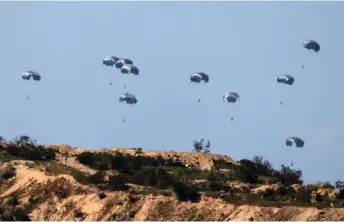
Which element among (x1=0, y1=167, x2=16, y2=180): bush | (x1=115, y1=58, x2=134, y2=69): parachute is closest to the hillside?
(x1=0, y1=167, x2=16, y2=180): bush

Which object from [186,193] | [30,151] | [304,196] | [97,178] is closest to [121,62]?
[30,151]

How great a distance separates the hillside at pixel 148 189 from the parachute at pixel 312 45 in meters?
21.3

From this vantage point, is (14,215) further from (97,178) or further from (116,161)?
(116,161)

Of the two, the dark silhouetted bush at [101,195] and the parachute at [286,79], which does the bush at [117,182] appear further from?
the parachute at [286,79]

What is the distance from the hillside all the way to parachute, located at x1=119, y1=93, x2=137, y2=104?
1619 centimetres

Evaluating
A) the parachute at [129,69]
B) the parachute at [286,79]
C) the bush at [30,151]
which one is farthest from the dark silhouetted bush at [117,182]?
the parachute at [286,79]

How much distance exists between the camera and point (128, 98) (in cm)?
15225

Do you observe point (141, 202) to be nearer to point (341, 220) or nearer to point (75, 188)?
point (75, 188)

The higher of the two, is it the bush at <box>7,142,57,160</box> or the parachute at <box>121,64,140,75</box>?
the parachute at <box>121,64,140,75</box>

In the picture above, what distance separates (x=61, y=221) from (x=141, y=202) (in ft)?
27.7

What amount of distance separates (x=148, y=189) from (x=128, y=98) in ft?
148

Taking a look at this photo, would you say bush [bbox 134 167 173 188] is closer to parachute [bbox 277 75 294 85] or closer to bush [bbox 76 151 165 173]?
bush [bbox 76 151 165 173]

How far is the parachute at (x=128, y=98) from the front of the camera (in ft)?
496

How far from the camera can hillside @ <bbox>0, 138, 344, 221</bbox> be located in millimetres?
100438
